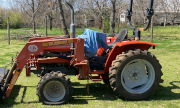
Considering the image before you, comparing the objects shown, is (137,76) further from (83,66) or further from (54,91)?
(54,91)

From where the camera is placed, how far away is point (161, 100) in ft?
14.5

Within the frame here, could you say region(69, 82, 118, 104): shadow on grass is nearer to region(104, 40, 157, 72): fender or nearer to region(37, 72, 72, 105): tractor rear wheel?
region(37, 72, 72, 105): tractor rear wheel

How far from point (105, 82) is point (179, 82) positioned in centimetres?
200

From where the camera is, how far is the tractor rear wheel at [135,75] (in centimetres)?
422

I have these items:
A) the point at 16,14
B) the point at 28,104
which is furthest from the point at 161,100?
the point at 16,14

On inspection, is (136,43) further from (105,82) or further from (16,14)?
(16,14)

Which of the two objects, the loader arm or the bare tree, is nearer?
the loader arm

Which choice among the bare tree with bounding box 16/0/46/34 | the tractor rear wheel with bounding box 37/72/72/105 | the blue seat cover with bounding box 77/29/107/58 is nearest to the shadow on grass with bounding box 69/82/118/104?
the tractor rear wheel with bounding box 37/72/72/105

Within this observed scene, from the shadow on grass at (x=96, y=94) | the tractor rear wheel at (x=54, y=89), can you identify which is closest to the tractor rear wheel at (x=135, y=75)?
the shadow on grass at (x=96, y=94)

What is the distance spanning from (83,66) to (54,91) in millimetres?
765

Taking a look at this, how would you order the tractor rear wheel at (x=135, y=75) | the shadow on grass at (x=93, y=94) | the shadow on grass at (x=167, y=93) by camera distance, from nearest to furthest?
the tractor rear wheel at (x=135, y=75) → the shadow on grass at (x=93, y=94) → the shadow on grass at (x=167, y=93)

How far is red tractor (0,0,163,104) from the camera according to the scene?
13.5 feet

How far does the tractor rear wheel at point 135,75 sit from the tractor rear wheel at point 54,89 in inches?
35.5

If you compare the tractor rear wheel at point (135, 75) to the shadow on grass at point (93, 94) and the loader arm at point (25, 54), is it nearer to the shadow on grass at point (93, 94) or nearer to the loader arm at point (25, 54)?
the shadow on grass at point (93, 94)
